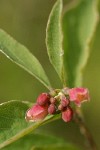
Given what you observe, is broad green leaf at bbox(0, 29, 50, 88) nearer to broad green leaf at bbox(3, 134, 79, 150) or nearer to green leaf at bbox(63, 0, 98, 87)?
broad green leaf at bbox(3, 134, 79, 150)

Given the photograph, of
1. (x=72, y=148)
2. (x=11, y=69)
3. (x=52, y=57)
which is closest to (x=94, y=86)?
(x=11, y=69)

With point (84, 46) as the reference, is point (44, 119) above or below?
below

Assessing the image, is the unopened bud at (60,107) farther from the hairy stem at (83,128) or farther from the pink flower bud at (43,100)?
the hairy stem at (83,128)

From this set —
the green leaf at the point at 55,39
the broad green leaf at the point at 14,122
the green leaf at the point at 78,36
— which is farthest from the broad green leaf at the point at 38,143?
the green leaf at the point at 55,39

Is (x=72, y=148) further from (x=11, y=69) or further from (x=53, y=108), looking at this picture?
(x=11, y=69)

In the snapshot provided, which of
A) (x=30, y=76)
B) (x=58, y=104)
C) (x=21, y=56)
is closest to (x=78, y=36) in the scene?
(x=21, y=56)

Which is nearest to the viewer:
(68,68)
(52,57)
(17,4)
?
(52,57)

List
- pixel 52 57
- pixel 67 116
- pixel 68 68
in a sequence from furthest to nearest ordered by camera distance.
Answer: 1. pixel 68 68
2. pixel 52 57
3. pixel 67 116
